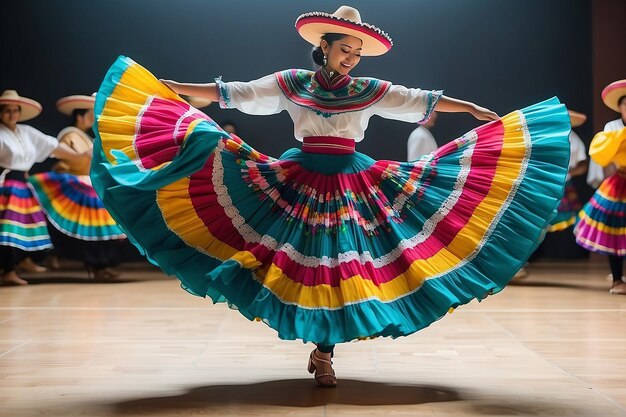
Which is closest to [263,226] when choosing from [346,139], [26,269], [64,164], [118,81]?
[346,139]

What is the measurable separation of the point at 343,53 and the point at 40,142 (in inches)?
159

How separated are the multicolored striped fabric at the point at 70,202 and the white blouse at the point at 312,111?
3.55 meters

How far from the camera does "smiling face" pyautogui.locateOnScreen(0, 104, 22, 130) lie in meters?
6.32

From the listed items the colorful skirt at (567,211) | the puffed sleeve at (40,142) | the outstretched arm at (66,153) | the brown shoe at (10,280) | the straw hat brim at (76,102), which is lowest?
the brown shoe at (10,280)

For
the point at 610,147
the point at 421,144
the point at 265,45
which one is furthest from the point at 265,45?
the point at 610,147

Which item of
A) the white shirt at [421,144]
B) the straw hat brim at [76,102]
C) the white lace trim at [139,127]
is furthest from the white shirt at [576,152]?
the white lace trim at [139,127]

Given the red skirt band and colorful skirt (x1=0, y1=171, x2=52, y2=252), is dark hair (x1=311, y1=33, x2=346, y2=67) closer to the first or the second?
the red skirt band

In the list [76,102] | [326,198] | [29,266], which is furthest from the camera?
[29,266]

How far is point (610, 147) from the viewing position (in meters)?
5.60

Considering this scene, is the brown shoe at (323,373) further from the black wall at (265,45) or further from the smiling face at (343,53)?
the black wall at (265,45)

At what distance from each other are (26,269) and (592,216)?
438 cm

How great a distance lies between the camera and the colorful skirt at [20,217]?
6246 mm

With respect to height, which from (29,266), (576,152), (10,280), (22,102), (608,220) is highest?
(22,102)

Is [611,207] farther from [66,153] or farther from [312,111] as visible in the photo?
[66,153]
